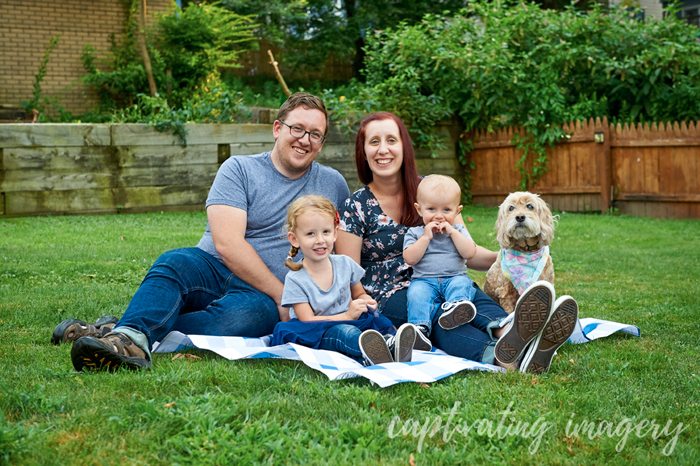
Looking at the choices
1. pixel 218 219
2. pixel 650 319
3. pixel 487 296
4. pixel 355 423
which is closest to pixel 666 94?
pixel 650 319

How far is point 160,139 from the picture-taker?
9820mm

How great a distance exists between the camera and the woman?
12.2 feet

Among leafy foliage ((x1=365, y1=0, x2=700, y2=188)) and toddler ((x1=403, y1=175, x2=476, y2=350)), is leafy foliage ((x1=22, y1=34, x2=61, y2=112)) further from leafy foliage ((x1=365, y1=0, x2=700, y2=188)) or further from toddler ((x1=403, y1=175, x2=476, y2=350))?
toddler ((x1=403, y1=175, x2=476, y2=350))

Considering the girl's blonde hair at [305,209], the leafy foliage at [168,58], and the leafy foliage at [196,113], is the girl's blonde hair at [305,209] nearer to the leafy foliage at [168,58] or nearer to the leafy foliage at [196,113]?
the leafy foliage at [196,113]

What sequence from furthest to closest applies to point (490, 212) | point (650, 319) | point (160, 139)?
point (490, 212) < point (160, 139) < point (650, 319)

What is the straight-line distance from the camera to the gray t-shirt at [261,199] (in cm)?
363

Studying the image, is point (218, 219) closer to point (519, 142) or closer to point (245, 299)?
point (245, 299)

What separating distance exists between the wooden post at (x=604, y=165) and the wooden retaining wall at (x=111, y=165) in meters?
4.75

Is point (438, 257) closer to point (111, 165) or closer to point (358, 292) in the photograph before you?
point (358, 292)

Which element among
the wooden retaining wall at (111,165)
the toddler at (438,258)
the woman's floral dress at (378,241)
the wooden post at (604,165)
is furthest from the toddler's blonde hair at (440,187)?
the wooden post at (604,165)

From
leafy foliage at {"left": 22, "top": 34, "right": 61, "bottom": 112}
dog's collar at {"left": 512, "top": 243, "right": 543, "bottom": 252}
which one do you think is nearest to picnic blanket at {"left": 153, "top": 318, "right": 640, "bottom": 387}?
dog's collar at {"left": 512, "top": 243, "right": 543, "bottom": 252}

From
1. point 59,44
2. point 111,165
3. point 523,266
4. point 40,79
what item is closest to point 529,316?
point 523,266

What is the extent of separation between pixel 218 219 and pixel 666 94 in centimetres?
1074

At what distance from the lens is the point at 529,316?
2.76 metres
